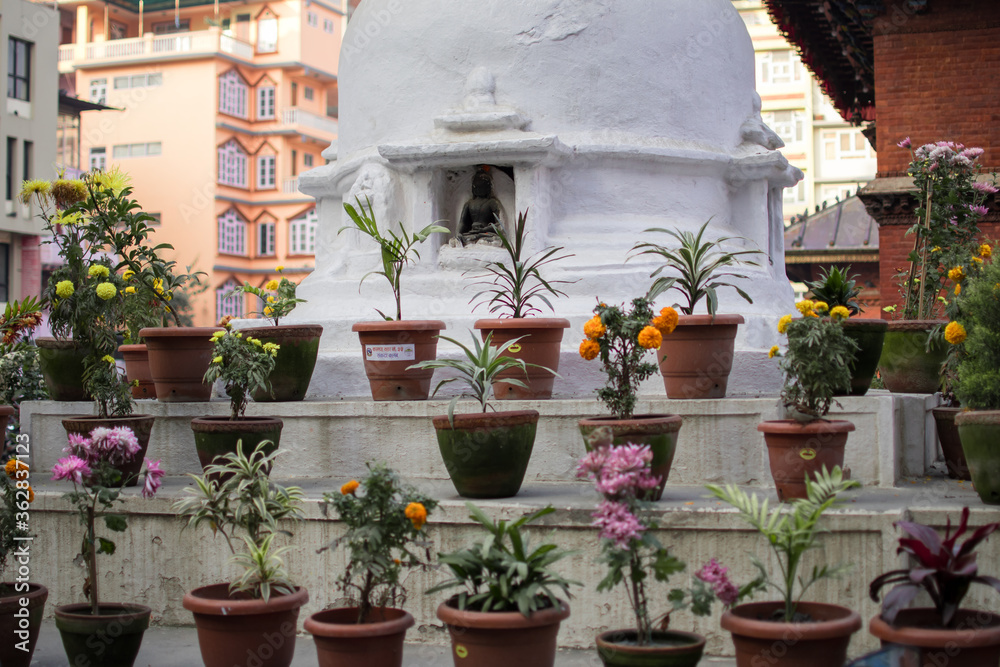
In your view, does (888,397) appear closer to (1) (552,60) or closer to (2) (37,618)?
(1) (552,60)

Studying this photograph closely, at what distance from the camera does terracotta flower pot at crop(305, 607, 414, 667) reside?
469 cm

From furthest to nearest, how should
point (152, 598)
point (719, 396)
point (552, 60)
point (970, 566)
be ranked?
point (552, 60) < point (719, 396) < point (152, 598) < point (970, 566)

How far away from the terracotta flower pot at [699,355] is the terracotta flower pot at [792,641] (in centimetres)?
237

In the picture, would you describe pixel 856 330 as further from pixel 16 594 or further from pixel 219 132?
pixel 219 132

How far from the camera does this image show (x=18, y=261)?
89.8 ft

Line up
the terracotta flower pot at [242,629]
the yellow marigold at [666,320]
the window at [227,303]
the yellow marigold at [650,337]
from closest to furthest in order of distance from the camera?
the terracotta flower pot at [242,629] → the yellow marigold at [650,337] → the yellow marigold at [666,320] → the window at [227,303]

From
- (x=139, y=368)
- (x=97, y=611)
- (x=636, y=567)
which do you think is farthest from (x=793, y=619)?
(x=139, y=368)

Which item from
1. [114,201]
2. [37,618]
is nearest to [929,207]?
[114,201]

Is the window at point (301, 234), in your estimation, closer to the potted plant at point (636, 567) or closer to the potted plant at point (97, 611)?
the potted plant at point (97, 611)

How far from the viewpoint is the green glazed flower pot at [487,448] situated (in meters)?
5.66

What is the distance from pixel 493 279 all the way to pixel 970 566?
4.88 meters

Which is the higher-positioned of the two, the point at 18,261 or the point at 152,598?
the point at 18,261

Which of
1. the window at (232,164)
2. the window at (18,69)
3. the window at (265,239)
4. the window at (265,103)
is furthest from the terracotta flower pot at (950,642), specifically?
the window at (265,103)

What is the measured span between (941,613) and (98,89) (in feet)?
131
